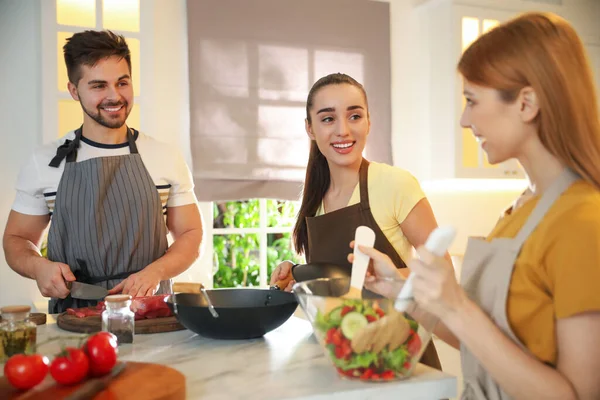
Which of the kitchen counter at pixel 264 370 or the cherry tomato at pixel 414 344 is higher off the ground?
the cherry tomato at pixel 414 344

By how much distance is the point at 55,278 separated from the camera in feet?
6.25

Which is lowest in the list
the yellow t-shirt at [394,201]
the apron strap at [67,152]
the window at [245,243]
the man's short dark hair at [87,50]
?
the window at [245,243]

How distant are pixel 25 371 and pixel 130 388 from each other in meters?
0.18

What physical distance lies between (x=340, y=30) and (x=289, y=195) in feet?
3.59

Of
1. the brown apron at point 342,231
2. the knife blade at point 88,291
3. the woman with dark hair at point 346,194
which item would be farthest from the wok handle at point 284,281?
the knife blade at point 88,291

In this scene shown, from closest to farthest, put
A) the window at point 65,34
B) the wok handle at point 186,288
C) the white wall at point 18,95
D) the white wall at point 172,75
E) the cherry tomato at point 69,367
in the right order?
the cherry tomato at point 69,367 < the wok handle at point 186,288 < the window at point 65,34 < the white wall at point 18,95 < the white wall at point 172,75

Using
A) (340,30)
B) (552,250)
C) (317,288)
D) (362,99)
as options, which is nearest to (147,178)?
(362,99)

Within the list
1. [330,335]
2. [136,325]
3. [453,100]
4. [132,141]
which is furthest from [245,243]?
[330,335]

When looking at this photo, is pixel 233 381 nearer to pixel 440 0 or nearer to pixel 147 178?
pixel 147 178

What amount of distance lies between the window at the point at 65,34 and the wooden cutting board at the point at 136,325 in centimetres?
174

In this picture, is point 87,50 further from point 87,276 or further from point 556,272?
point 556,272

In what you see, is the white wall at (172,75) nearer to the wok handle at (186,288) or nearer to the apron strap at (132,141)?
the apron strap at (132,141)

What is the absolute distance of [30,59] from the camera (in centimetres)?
334

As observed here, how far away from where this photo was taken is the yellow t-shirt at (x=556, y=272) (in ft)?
3.46
